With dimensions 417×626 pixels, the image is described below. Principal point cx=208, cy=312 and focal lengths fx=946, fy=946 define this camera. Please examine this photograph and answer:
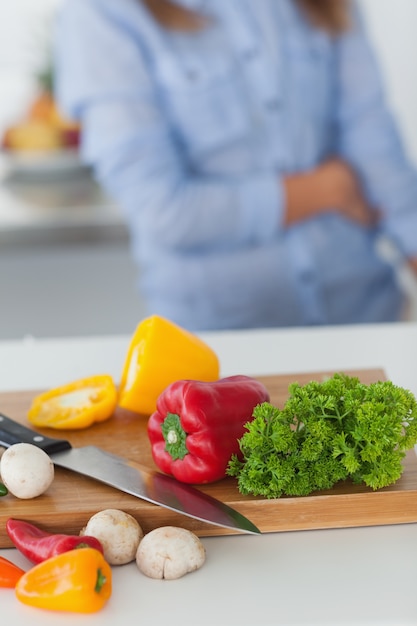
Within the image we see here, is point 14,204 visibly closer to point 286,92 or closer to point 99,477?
point 286,92

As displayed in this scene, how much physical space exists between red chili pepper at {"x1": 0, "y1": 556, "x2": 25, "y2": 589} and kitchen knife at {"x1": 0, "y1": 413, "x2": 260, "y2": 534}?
139mm

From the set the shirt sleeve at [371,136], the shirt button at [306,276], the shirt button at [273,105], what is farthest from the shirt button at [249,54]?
the shirt button at [306,276]

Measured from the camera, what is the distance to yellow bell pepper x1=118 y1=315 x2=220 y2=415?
3.85ft

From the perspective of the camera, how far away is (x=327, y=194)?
7.65 feet

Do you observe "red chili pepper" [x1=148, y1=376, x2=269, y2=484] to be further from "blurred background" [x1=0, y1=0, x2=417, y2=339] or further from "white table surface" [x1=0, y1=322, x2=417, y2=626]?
"blurred background" [x1=0, y1=0, x2=417, y2=339]

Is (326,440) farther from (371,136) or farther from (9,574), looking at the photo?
(371,136)

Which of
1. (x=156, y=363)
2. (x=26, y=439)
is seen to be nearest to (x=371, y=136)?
(x=156, y=363)

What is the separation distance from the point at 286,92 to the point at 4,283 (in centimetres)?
111

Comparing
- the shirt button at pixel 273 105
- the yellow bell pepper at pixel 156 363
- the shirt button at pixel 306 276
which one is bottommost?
the shirt button at pixel 306 276

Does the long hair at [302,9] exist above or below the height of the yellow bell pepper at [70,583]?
above

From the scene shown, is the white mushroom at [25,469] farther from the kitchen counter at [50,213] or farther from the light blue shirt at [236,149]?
the kitchen counter at [50,213]

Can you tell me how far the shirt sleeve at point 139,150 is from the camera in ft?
7.09

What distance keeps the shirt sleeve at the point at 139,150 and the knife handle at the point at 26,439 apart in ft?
3.83

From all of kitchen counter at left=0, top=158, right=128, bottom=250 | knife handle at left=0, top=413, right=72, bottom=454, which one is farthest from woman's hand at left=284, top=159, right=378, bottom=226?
knife handle at left=0, top=413, right=72, bottom=454
